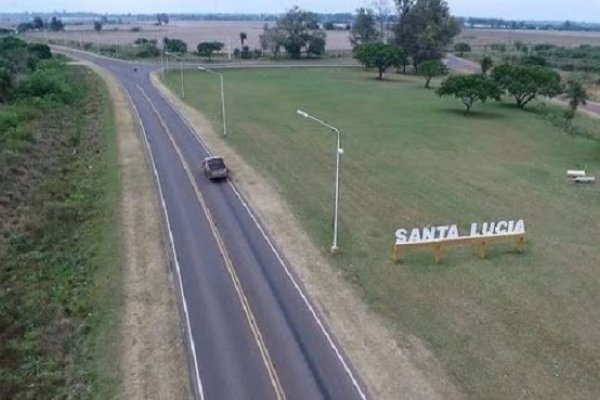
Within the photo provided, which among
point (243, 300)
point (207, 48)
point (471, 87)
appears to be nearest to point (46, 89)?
point (471, 87)

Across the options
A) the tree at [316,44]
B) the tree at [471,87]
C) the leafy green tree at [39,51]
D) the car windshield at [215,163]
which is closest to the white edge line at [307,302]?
the car windshield at [215,163]

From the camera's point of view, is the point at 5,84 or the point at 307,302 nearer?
the point at 307,302

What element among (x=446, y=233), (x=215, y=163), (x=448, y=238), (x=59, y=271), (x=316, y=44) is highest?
(x=316, y=44)

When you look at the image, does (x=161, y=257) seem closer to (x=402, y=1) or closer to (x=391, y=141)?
(x=391, y=141)

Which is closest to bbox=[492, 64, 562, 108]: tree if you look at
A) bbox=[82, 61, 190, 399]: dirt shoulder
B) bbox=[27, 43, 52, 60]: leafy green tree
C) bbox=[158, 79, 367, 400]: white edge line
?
bbox=[158, 79, 367, 400]: white edge line

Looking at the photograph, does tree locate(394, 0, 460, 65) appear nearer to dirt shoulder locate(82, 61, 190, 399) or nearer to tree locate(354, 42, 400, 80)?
tree locate(354, 42, 400, 80)

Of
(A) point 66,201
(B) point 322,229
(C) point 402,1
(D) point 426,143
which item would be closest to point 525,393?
(B) point 322,229

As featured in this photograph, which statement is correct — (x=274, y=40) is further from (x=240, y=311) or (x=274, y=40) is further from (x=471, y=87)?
(x=240, y=311)
